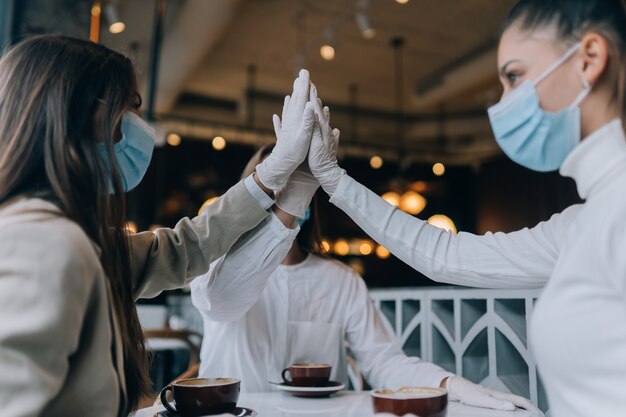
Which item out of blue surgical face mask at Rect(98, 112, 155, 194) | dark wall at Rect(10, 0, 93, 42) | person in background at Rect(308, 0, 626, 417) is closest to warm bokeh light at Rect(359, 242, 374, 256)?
dark wall at Rect(10, 0, 93, 42)

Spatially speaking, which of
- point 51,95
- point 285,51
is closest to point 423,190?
point 285,51

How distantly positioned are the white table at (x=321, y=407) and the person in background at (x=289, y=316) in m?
0.22

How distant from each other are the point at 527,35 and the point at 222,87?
7765 mm

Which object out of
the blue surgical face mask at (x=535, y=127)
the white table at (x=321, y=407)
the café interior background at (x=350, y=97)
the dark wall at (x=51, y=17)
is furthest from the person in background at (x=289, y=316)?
the café interior background at (x=350, y=97)

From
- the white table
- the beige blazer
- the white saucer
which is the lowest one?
the white table

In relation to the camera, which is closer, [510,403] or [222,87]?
[510,403]

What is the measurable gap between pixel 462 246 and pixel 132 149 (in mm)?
742

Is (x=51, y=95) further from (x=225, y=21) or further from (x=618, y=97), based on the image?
(x=225, y=21)

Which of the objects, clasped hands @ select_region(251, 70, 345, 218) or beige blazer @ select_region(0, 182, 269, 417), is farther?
clasped hands @ select_region(251, 70, 345, 218)

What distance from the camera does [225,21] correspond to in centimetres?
525

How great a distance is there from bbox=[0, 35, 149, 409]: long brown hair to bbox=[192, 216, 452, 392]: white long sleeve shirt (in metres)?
0.55

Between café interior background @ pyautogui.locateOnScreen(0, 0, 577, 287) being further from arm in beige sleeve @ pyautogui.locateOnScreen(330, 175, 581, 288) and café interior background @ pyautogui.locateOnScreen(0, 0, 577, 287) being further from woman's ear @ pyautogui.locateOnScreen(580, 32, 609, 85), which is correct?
woman's ear @ pyautogui.locateOnScreen(580, 32, 609, 85)

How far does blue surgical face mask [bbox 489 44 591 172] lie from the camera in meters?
0.95

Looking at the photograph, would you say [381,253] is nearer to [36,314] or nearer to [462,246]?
[462,246]
